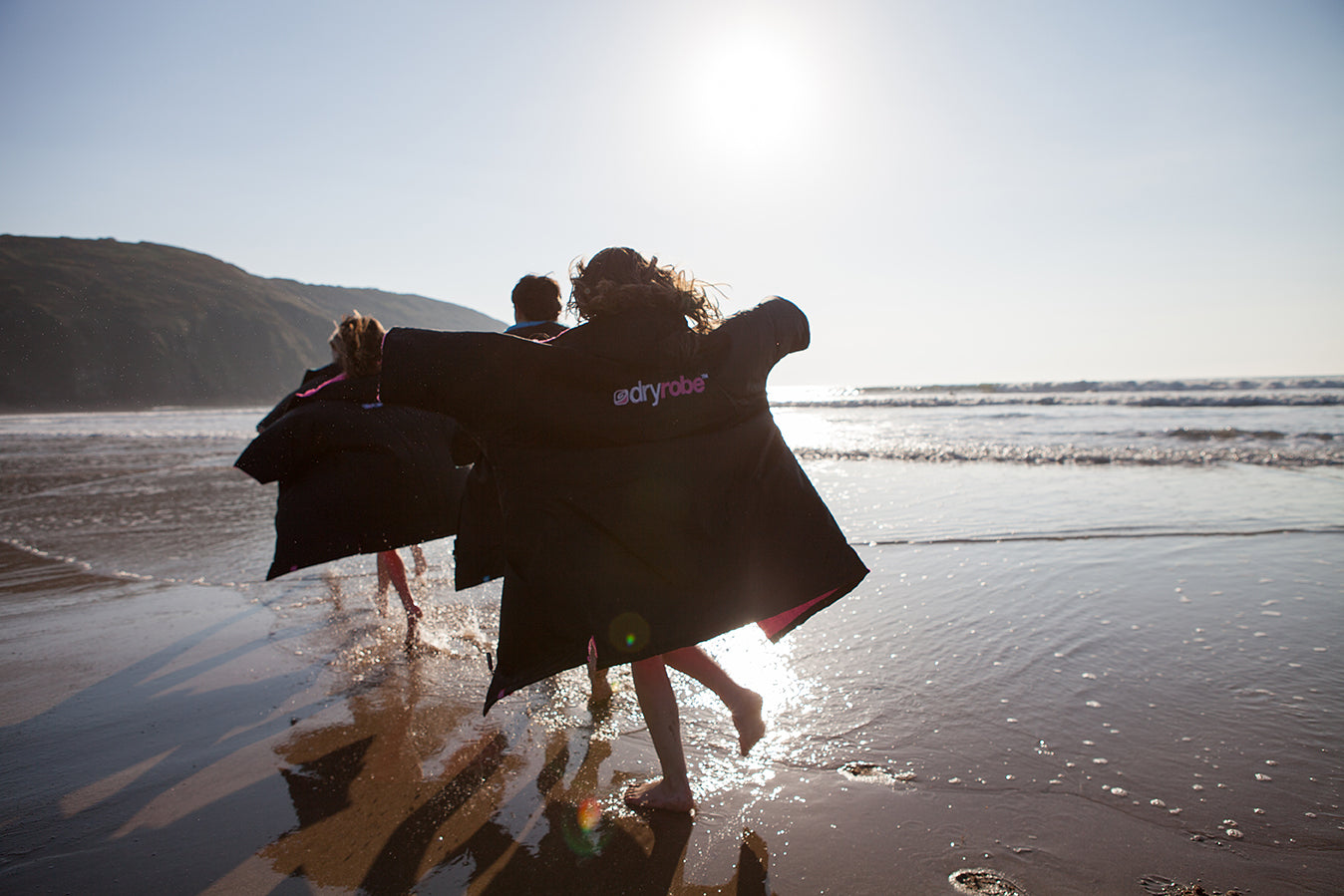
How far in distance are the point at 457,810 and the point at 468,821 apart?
0.08m

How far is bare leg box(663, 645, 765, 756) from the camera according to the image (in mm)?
2301

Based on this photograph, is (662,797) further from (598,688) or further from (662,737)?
(598,688)

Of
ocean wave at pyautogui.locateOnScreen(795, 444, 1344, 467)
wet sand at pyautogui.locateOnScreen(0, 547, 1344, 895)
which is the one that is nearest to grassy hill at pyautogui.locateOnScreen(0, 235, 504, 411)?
ocean wave at pyautogui.locateOnScreen(795, 444, 1344, 467)

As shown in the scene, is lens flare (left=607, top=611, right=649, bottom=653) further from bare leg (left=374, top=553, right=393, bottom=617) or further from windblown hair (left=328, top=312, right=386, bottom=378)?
bare leg (left=374, top=553, right=393, bottom=617)

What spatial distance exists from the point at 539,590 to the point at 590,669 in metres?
1.24

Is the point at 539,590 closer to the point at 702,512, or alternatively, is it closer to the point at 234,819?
the point at 702,512

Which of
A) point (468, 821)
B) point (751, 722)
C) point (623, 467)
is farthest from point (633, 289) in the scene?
point (468, 821)

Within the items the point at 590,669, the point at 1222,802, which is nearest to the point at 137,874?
the point at 590,669

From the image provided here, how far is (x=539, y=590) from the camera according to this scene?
80.4 inches

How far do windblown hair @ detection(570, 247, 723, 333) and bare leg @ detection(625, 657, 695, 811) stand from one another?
3.61ft

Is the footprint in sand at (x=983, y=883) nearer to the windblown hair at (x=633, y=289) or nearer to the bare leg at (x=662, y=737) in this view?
the bare leg at (x=662, y=737)

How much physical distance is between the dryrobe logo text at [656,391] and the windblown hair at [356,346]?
7.44 feet

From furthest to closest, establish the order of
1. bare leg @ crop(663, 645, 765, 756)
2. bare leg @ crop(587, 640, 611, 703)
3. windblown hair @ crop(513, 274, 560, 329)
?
windblown hair @ crop(513, 274, 560, 329) < bare leg @ crop(587, 640, 611, 703) < bare leg @ crop(663, 645, 765, 756)

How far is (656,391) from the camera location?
6.65 ft
